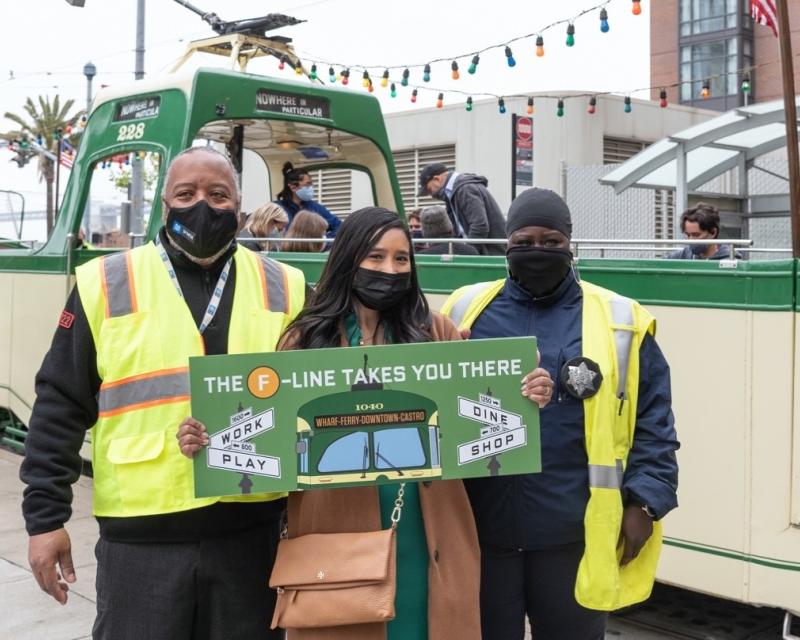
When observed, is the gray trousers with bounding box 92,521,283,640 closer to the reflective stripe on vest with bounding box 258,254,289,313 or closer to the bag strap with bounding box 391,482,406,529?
the bag strap with bounding box 391,482,406,529

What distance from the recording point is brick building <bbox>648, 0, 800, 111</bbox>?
4731 centimetres

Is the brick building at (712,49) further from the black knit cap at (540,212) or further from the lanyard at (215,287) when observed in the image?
the lanyard at (215,287)

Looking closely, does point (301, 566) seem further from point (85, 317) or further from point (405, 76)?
point (405, 76)

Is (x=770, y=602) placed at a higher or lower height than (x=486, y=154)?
lower

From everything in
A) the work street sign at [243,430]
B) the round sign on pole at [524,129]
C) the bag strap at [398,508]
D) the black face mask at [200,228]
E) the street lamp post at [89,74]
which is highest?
the street lamp post at [89,74]

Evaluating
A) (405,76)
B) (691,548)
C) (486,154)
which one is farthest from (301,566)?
(486,154)

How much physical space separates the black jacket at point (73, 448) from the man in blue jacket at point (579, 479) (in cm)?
77

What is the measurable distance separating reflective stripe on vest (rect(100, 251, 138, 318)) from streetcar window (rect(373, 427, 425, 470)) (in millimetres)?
792

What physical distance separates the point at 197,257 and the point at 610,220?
14.3 metres

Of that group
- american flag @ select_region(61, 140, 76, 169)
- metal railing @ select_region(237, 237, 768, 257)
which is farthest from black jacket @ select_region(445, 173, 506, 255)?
american flag @ select_region(61, 140, 76, 169)

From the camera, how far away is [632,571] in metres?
3.12

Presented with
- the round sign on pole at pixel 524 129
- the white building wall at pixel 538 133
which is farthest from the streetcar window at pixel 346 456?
the white building wall at pixel 538 133

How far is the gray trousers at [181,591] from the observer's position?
285cm

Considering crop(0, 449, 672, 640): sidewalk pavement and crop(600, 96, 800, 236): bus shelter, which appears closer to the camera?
crop(0, 449, 672, 640): sidewalk pavement
